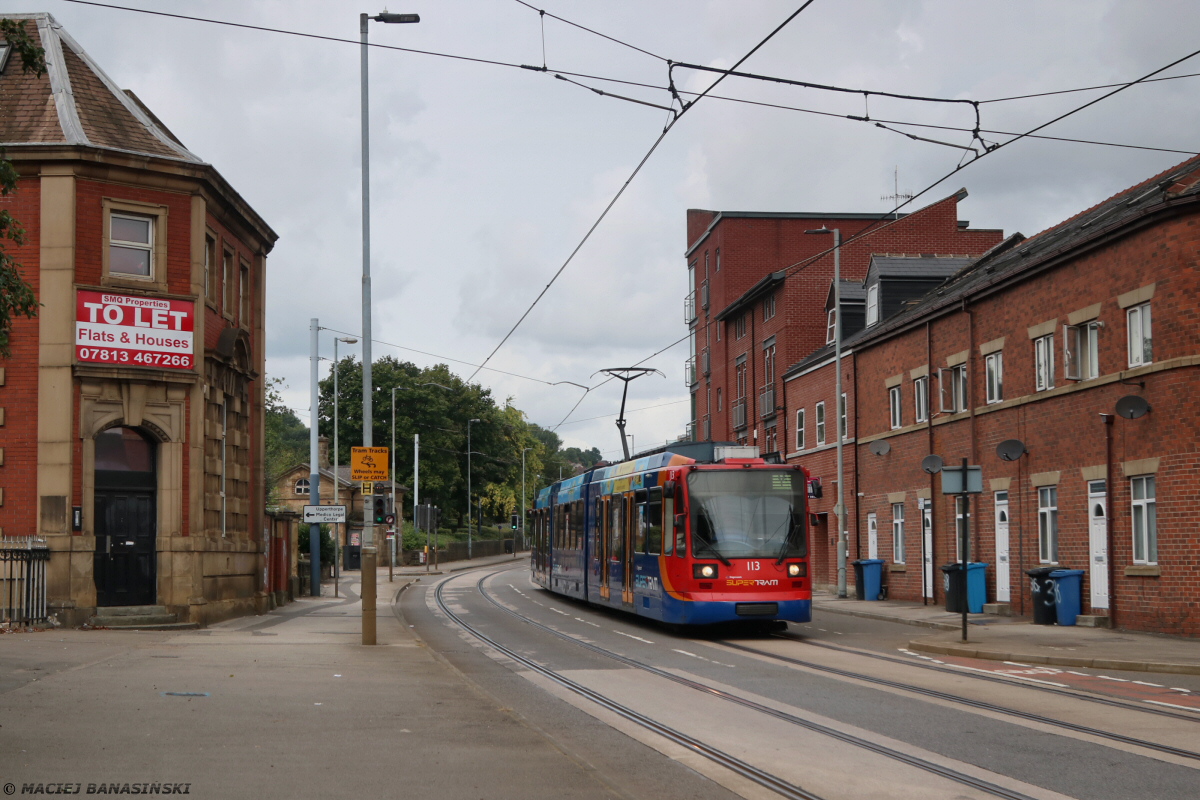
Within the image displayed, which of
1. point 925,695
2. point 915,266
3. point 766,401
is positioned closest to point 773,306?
point 766,401

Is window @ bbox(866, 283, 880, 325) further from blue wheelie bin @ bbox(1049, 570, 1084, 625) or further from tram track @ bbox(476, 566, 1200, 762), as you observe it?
tram track @ bbox(476, 566, 1200, 762)

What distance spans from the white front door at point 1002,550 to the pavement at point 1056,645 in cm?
138

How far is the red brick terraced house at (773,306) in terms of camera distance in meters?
43.1

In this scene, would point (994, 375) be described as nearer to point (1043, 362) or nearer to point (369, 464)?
point (1043, 362)

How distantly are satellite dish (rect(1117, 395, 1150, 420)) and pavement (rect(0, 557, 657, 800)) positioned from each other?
12.7 meters

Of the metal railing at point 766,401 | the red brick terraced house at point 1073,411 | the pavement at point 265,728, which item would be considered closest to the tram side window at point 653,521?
the pavement at point 265,728

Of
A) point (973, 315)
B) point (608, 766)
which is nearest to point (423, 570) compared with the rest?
point (973, 315)

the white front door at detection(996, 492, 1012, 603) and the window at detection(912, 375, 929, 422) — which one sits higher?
the window at detection(912, 375, 929, 422)

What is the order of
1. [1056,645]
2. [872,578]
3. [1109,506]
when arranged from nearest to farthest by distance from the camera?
[1056,645], [1109,506], [872,578]

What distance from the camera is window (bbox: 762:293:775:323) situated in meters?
47.3

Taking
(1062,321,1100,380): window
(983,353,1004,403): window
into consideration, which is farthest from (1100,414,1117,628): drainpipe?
(983,353,1004,403): window

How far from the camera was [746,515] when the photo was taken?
21.1 m

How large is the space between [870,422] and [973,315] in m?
7.39

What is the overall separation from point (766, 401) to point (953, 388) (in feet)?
56.2
